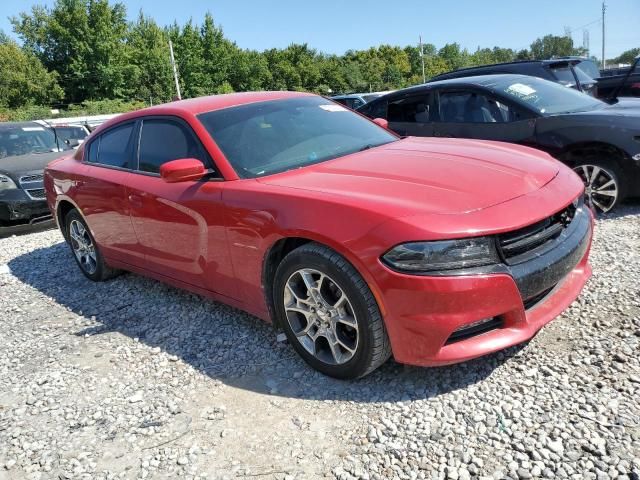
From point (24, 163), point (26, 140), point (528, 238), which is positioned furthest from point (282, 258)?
point (26, 140)

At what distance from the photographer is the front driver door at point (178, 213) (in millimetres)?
3287

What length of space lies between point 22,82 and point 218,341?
51640 millimetres

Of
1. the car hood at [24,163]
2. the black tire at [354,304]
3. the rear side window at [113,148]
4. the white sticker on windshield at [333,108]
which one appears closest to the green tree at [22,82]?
the car hood at [24,163]

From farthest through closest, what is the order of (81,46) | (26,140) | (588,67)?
(81,46), (588,67), (26,140)

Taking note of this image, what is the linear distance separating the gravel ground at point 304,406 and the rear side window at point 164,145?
119 centimetres

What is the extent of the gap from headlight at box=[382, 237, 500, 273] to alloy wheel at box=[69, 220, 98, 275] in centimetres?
353

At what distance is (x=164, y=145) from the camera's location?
3.84 metres

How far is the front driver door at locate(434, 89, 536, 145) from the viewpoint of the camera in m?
5.53

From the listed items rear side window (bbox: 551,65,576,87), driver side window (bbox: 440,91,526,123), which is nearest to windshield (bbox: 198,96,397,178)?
driver side window (bbox: 440,91,526,123)

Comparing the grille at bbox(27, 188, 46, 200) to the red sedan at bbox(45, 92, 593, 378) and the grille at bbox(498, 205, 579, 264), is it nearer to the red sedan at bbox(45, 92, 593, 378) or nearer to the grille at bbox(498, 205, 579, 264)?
the red sedan at bbox(45, 92, 593, 378)

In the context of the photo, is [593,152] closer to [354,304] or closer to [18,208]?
[354,304]

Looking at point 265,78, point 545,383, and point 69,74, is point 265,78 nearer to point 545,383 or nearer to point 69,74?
point 69,74

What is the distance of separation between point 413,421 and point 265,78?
59270 millimetres

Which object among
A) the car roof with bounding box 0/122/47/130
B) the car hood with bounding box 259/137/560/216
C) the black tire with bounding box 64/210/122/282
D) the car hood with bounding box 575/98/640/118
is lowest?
the black tire with bounding box 64/210/122/282
